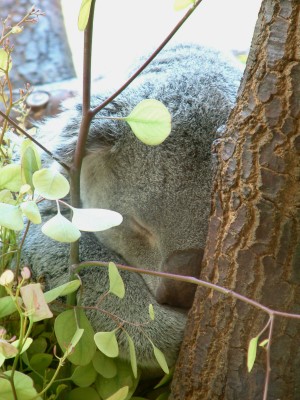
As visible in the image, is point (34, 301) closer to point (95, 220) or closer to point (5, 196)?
point (95, 220)

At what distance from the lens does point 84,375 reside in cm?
156

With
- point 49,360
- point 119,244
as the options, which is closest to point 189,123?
point 119,244

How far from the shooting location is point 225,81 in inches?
89.7

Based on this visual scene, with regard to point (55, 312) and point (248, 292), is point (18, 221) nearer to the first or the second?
point (248, 292)

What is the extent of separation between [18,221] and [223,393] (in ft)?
2.13

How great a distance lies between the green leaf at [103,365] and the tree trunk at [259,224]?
0.82 feet

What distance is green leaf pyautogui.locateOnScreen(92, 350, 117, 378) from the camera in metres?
1.58

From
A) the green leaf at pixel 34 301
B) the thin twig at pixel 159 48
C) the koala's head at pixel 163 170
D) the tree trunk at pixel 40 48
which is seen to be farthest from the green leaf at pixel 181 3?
the tree trunk at pixel 40 48

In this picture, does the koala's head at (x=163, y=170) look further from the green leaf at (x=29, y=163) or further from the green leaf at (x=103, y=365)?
the green leaf at (x=29, y=163)

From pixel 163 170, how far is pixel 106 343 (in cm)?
87

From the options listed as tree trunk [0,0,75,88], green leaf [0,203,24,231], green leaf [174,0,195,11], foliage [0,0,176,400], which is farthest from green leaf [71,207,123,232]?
tree trunk [0,0,75,88]

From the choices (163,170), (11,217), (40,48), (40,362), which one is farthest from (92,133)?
(40,48)

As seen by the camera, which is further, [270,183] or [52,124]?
[52,124]

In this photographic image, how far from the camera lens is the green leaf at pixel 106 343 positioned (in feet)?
4.17
